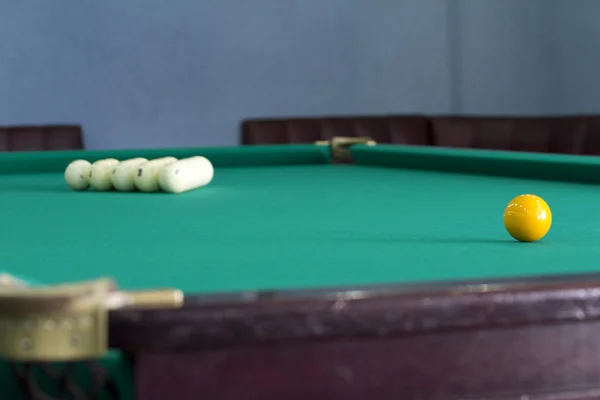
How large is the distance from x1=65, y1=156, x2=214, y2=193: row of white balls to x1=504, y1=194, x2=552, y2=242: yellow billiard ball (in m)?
0.85

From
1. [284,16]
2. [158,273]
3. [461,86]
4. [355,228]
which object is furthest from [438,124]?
[158,273]

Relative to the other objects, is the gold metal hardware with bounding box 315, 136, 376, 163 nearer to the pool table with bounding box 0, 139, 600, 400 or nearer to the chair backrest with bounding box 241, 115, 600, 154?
the pool table with bounding box 0, 139, 600, 400

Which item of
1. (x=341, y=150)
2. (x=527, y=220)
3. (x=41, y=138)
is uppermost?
(x=41, y=138)

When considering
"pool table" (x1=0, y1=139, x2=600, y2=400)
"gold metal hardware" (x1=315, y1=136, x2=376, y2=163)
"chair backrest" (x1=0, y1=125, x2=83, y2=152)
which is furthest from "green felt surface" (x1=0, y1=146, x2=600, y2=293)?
"chair backrest" (x1=0, y1=125, x2=83, y2=152)

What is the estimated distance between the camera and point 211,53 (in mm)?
4551

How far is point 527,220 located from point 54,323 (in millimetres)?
668

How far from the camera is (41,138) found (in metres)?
4.12

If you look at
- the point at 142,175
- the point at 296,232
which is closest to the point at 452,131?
the point at 142,175

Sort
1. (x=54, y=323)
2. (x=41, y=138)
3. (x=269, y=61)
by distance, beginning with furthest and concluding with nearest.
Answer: (x=269, y=61)
(x=41, y=138)
(x=54, y=323)

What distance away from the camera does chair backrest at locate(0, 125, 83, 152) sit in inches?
159

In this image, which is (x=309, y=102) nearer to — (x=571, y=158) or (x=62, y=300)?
(x=571, y=158)

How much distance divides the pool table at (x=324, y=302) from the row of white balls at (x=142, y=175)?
0.29 meters

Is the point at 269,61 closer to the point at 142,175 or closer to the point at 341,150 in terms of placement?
the point at 341,150

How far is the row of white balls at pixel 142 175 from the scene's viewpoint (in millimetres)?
1809
